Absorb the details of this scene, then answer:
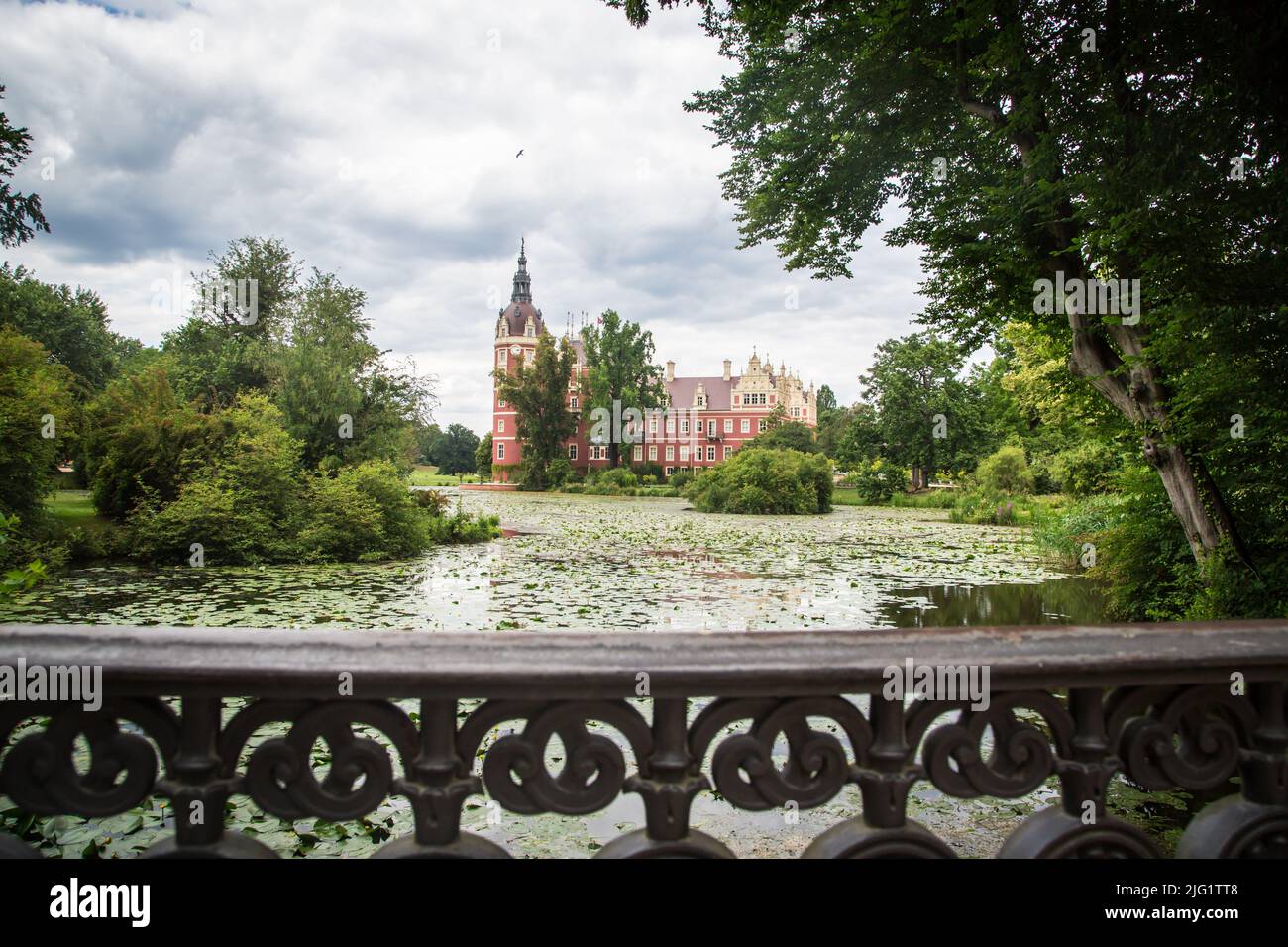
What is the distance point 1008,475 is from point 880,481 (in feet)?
44.0

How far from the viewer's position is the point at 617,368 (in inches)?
2598

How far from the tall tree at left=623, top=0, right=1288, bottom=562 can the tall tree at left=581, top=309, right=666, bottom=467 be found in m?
54.5

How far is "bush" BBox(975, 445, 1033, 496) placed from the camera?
31172 millimetres

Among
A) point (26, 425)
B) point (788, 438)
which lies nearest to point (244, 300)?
point (26, 425)

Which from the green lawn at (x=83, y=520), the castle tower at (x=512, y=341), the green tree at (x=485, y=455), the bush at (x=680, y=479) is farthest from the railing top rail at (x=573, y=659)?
the green tree at (x=485, y=455)

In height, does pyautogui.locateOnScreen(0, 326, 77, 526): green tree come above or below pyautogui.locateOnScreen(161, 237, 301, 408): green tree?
below

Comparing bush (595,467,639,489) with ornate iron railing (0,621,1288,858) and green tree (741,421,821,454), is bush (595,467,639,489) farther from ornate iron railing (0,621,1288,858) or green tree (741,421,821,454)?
ornate iron railing (0,621,1288,858)

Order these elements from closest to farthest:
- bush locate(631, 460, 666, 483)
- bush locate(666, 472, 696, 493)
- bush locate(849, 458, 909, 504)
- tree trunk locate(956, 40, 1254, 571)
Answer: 1. tree trunk locate(956, 40, 1254, 571)
2. bush locate(849, 458, 909, 504)
3. bush locate(666, 472, 696, 493)
4. bush locate(631, 460, 666, 483)

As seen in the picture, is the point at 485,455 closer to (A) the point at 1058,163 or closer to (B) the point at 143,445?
(B) the point at 143,445

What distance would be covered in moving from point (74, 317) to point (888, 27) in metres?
36.8

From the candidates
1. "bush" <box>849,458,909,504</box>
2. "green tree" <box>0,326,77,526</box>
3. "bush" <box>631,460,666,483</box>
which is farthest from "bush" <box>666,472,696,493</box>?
"green tree" <box>0,326,77,526</box>

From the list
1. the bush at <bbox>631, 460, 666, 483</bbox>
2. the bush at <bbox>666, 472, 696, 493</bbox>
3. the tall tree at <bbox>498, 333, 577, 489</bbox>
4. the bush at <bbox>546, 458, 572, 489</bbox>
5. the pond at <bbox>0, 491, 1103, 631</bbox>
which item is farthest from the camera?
the bush at <bbox>631, 460, 666, 483</bbox>
